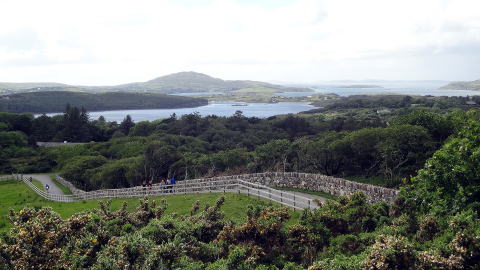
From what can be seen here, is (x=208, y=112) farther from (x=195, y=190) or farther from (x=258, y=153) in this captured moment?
(x=195, y=190)

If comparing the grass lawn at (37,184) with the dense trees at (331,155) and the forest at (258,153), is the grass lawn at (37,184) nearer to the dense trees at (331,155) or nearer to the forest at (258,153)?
the forest at (258,153)

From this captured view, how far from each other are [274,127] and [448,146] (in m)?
58.4

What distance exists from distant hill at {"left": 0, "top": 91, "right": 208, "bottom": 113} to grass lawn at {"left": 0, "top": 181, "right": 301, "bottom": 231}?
A: 396 ft

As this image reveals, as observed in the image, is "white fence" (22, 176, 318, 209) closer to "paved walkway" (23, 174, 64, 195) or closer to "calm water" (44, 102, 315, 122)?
"paved walkway" (23, 174, 64, 195)

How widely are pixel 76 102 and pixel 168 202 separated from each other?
168 meters

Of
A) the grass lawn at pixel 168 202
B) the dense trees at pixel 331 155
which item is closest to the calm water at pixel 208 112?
the dense trees at pixel 331 155

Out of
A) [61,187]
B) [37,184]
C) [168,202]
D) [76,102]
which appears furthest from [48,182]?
[76,102]

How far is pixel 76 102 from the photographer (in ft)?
568

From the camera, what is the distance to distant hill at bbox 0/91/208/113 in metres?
149

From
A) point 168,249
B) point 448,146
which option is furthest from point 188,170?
point 168,249

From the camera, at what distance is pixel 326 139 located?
126 feet

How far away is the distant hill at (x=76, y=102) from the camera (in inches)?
5876

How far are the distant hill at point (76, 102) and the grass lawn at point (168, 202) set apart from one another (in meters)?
121

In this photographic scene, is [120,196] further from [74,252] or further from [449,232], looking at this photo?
[449,232]
